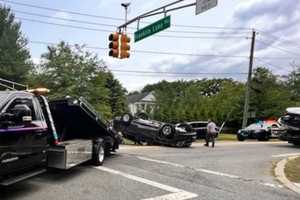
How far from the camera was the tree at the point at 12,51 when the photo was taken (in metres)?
56.2

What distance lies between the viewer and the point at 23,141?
8.45 m

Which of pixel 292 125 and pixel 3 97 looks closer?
pixel 3 97

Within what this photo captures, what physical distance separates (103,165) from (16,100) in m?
4.53

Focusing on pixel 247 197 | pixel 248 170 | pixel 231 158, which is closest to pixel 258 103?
pixel 231 158

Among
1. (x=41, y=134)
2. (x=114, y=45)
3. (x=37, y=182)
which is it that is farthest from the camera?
(x=114, y=45)

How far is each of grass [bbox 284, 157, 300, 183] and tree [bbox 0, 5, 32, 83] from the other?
43394mm

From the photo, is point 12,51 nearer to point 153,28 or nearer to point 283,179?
point 153,28

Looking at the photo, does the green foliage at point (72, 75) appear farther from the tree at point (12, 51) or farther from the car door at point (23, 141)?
the car door at point (23, 141)

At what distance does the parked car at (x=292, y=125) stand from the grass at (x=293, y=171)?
9558 millimetres

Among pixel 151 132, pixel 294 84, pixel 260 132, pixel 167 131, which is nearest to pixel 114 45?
pixel 151 132

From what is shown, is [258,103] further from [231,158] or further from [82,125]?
[82,125]

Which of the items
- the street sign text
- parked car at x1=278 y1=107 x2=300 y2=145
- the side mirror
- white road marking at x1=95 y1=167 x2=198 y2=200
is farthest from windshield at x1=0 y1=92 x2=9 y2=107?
parked car at x1=278 y1=107 x2=300 y2=145

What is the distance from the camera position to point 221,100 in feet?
203

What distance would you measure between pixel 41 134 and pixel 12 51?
5209cm
